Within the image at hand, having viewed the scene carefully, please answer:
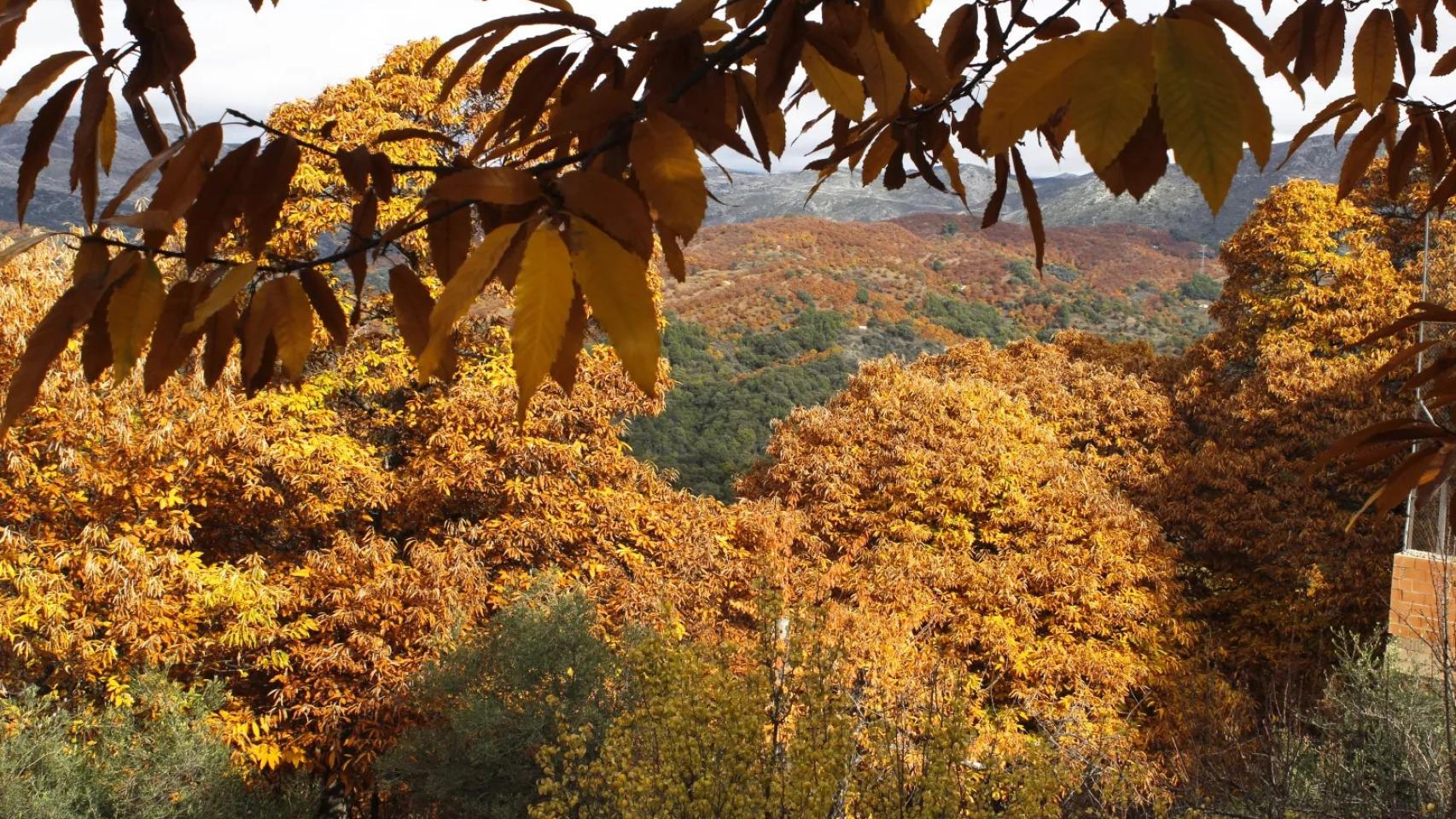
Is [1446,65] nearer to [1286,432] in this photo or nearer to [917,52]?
[917,52]

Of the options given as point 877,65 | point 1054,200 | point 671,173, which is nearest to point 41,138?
point 671,173

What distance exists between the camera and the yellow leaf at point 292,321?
0.71 m

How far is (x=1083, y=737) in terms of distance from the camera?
7.58m

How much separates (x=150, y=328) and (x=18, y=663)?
8391 millimetres

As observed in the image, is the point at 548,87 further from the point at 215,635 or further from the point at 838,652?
the point at 215,635

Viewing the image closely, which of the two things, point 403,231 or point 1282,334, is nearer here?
point 403,231

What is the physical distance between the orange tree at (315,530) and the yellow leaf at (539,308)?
5371mm

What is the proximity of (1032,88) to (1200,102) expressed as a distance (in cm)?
8

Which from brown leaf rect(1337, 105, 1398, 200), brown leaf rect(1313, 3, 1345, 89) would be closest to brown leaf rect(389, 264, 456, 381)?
brown leaf rect(1313, 3, 1345, 89)

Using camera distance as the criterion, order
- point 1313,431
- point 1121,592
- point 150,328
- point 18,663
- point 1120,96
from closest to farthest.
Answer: point 1120,96 < point 150,328 < point 18,663 < point 1121,592 < point 1313,431

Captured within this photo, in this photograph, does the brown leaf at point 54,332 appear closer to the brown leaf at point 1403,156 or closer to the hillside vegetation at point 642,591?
the brown leaf at point 1403,156

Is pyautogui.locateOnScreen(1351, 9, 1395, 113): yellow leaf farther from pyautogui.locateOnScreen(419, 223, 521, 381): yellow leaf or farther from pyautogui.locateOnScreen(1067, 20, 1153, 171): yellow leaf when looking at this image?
pyautogui.locateOnScreen(419, 223, 521, 381): yellow leaf

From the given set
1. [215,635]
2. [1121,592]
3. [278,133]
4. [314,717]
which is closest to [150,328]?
[278,133]

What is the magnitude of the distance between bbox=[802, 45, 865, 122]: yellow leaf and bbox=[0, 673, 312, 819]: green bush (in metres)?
7.18
